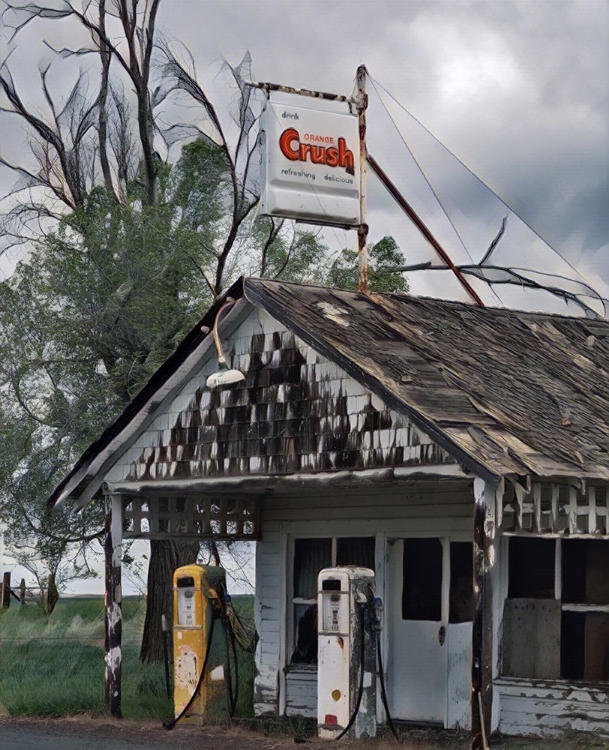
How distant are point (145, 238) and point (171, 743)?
37.7 feet

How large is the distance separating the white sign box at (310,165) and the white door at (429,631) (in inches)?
161

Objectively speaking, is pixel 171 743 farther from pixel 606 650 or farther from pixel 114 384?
pixel 114 384

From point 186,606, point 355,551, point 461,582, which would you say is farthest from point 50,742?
point 461,582

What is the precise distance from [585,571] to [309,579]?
13.1 ft

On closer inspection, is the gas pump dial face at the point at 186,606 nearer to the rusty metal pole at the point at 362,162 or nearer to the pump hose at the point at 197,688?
the pump hose at the point at 197,688

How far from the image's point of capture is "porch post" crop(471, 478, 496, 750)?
39.7ft

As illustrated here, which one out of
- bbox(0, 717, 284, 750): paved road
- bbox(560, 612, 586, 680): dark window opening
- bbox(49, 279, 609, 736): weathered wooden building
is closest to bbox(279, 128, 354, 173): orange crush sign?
bbox(49, 279, 609, 736): weathered wooden building

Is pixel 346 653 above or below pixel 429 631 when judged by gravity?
below

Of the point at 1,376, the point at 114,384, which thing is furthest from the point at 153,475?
the point at 1,376

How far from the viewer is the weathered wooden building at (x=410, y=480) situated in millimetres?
13016

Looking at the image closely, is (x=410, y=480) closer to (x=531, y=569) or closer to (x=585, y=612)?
(x=531, y=569)

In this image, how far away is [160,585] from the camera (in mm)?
24516

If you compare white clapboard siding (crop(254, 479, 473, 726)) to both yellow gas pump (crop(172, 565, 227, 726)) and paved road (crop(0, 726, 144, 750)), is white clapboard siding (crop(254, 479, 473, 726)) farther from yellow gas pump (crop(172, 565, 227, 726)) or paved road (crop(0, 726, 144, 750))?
paved road (crop(0, 726, 144, 750))

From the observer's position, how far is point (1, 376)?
2459cm
